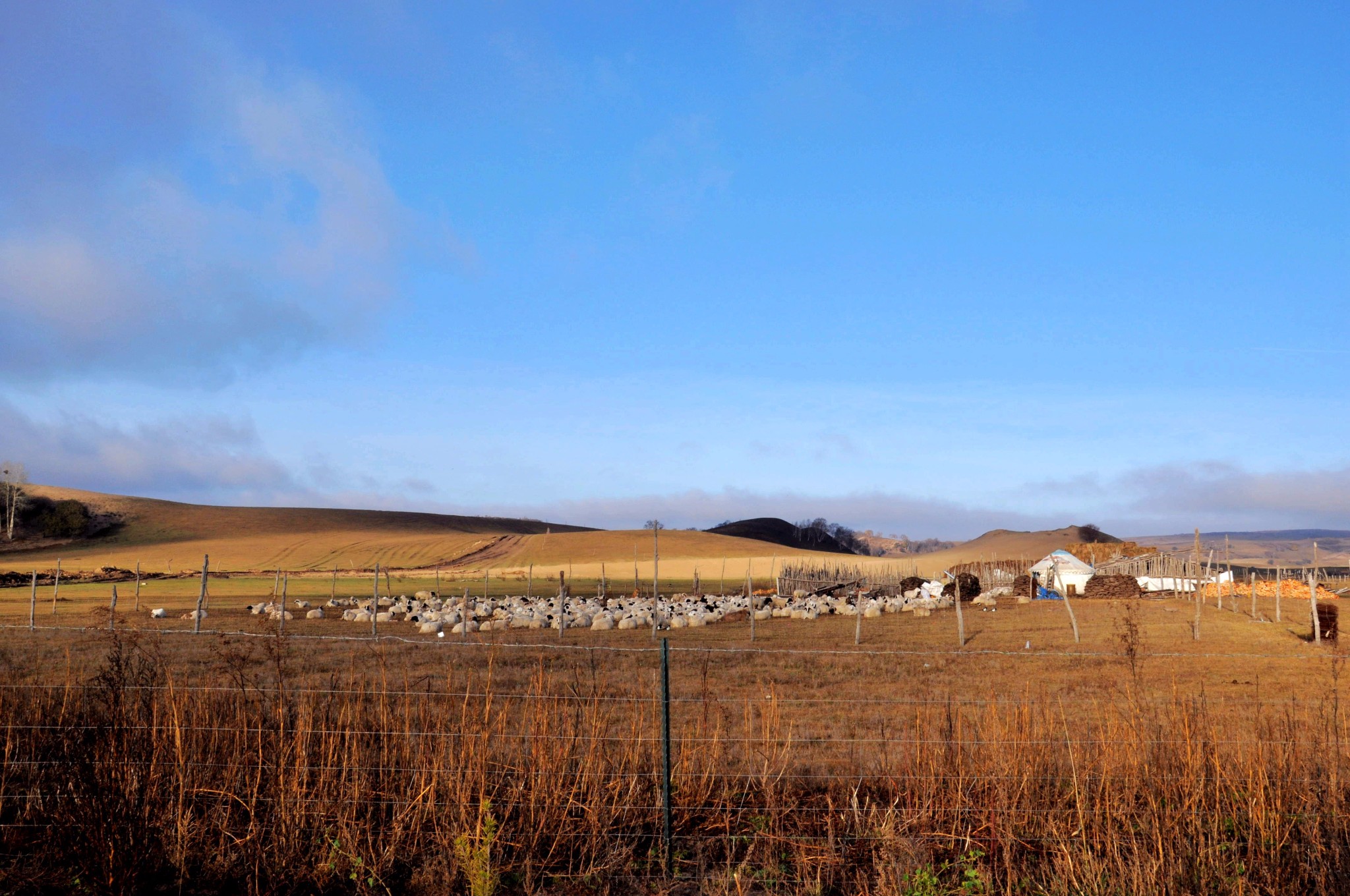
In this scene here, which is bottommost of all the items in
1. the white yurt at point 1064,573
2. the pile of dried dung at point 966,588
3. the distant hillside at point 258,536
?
the pile of dried dung at point 966,588

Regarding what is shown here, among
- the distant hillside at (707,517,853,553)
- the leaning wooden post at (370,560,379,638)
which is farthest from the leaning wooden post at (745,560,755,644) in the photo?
the distant hillside at (707,517,853,553)

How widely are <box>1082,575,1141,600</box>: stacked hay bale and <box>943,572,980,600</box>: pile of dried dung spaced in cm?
453

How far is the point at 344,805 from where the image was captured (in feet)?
18.2

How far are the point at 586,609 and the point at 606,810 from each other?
2472cm

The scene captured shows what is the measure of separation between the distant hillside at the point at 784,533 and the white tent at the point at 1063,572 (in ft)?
246

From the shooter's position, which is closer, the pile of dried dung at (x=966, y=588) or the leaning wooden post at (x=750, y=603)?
the leaning wooden post at (x=750, y=603)

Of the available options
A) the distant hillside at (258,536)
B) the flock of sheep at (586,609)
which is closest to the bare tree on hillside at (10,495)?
the distant hillside at (258,536)

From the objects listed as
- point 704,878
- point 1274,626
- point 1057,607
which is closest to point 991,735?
point 704,878

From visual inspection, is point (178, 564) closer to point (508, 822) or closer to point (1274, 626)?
point (1274, 626)

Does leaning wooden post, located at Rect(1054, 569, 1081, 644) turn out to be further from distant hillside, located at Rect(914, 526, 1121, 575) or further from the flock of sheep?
distant hillside, located at Rect(914, 526, 1121, 575)

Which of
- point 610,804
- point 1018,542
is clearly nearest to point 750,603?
point 610,804

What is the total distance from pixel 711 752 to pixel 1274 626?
71.9 feet

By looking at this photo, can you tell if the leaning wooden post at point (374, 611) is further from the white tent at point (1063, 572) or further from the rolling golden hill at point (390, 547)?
the white tent at point (1063, 572)

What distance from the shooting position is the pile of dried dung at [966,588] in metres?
41.1
